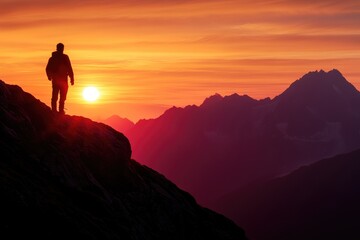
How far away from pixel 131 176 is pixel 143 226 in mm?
4461

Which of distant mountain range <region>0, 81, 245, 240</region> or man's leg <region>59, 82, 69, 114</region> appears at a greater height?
man's leg <region>59, 82, 69, 114</region>

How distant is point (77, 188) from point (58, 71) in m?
9.30

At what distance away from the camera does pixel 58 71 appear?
36.4 m

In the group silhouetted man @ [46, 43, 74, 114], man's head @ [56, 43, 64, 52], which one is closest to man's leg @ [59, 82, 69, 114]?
silhouetted man @ [46, 43, 74, 114]

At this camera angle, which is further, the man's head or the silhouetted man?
the silhouetted man

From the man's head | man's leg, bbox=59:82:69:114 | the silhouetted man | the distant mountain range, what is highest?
the man's head

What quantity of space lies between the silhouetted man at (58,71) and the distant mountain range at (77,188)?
1645mm

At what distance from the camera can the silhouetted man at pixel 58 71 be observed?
36.2 meters

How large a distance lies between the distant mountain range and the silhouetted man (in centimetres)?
164

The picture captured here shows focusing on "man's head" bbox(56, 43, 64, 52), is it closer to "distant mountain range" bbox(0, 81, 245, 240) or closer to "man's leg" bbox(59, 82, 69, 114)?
"man's leg" bbox(59, 82, 69, 114)

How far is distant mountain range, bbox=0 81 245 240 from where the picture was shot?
2545 cm

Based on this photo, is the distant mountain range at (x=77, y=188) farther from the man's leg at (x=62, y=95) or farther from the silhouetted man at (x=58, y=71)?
the silhouetted man at (x=58, y=71)

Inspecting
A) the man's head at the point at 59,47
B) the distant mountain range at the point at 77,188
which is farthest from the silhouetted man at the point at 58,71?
the distant mountain range at the point at 77,188

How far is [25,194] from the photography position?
25.7 meters
